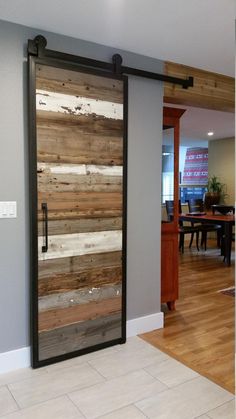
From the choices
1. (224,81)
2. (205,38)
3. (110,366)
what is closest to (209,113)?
(224,81)

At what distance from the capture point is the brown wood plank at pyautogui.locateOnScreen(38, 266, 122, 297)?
8.39 feet

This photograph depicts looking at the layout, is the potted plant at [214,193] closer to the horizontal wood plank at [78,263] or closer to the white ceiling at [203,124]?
the white ceiling at [203,124]

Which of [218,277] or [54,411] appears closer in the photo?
[54,411]

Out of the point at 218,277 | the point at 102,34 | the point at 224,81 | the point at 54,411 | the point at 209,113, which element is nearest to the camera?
the point at 54,411

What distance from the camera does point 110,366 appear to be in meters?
2.55

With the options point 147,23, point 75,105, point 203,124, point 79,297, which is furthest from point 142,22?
point 203,124

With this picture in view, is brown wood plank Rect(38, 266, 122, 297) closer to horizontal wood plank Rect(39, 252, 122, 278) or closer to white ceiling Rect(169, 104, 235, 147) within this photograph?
horizontal wood plank Rect(39, 252, 122, 278)

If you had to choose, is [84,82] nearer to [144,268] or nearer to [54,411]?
[144,268]

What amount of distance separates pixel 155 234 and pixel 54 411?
1.67m

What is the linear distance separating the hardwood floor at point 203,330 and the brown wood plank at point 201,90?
2.20 meters

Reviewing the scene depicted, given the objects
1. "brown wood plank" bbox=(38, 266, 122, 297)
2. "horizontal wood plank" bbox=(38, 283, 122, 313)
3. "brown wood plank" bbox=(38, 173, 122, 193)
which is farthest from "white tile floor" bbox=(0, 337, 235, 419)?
"brown wood plank" bbox=(38, 173, 122, 193)

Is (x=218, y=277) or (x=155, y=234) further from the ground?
(x=155, y=234)

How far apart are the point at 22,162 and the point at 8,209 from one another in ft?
1.17

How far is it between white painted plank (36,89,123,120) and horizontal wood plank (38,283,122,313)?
140 centimetres
